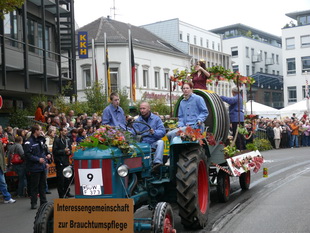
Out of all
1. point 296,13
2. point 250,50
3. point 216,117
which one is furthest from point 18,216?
point 250,50

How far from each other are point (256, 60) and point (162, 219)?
73.1 m

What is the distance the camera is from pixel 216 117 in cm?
1084

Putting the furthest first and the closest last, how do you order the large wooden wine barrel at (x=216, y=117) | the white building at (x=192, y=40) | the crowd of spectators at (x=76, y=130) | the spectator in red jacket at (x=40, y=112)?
the white building at (x=192, y=40)
the spectator in red jacket at (x=40, y=112)
the crowd of spectators at (x=76, y=130)
the large wooden wine barrel at (x=216, y=117)

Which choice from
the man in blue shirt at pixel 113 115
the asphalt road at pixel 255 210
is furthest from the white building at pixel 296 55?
the man in blue shirt at pixel 113 115

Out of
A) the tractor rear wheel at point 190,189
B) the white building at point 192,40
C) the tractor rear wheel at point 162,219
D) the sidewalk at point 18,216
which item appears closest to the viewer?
the tractor rear wheel at point 162,219

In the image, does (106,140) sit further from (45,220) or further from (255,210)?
(255,210)

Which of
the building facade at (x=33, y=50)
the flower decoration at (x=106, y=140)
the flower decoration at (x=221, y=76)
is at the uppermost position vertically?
the building facade at (x=33, y=50)

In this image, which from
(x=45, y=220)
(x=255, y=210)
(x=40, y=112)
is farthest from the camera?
(x=40, y=112)

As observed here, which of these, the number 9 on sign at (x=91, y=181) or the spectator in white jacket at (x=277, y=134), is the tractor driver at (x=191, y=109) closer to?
the number 9 on sign at (x=91, y=181)

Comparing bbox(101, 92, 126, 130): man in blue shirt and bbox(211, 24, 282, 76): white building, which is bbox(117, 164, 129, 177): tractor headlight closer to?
bbox(101, 92, 126, 130): man in blue shirt

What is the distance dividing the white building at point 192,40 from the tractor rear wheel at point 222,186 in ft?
145

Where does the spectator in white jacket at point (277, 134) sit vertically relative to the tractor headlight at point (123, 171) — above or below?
below

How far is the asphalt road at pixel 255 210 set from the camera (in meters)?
8.45

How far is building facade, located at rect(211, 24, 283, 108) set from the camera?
75062 mm
